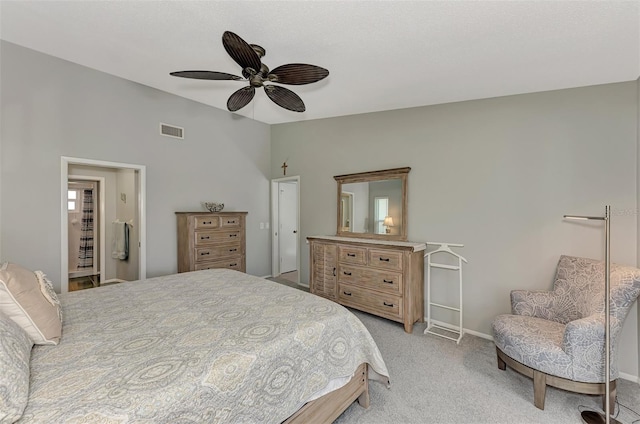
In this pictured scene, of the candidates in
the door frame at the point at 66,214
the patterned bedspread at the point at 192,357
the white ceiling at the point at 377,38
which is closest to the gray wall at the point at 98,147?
the door frame at the point at 66,214

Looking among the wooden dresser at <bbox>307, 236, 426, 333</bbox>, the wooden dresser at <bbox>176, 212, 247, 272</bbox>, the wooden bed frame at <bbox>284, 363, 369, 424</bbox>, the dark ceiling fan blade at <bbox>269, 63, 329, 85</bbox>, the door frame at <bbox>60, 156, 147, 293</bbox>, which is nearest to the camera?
the wooden bed frame at <bbox>284, 363, 369, 424</bbox>

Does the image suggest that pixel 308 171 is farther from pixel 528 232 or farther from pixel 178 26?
pixel 528 232

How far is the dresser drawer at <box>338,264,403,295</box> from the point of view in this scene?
131 inches

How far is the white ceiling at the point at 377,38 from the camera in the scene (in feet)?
6.28

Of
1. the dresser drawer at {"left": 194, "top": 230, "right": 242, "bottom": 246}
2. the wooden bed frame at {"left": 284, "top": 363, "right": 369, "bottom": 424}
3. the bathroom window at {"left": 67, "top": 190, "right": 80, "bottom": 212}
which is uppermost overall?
the bathroom window at {"left": 67, "top": 190, "right": 80, "bottom": 212}

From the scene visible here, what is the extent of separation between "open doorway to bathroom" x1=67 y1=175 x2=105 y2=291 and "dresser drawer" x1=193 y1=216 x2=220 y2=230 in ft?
9.07

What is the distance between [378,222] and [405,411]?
2.36m

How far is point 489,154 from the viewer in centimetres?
312

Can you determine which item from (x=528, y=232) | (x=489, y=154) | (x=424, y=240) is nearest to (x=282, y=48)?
(x=489, y=154)

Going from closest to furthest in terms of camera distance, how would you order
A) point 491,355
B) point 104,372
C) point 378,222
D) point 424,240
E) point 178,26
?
point 104,372, point 178,26, point 491,355, point 424,240, point 378,222

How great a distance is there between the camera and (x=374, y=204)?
4.02 m

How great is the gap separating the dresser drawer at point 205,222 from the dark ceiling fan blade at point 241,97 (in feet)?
6.22

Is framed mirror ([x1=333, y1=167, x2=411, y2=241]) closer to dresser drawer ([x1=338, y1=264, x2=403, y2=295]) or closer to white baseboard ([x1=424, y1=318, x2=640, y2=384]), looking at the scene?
dresser drawer ([x1=338, y1=264, x2=403, y2=295])

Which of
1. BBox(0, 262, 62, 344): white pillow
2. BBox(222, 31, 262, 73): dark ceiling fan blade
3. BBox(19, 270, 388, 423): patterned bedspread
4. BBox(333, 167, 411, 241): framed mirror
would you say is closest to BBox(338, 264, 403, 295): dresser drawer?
BBox(333, 167, 411, 241): framed mirror
